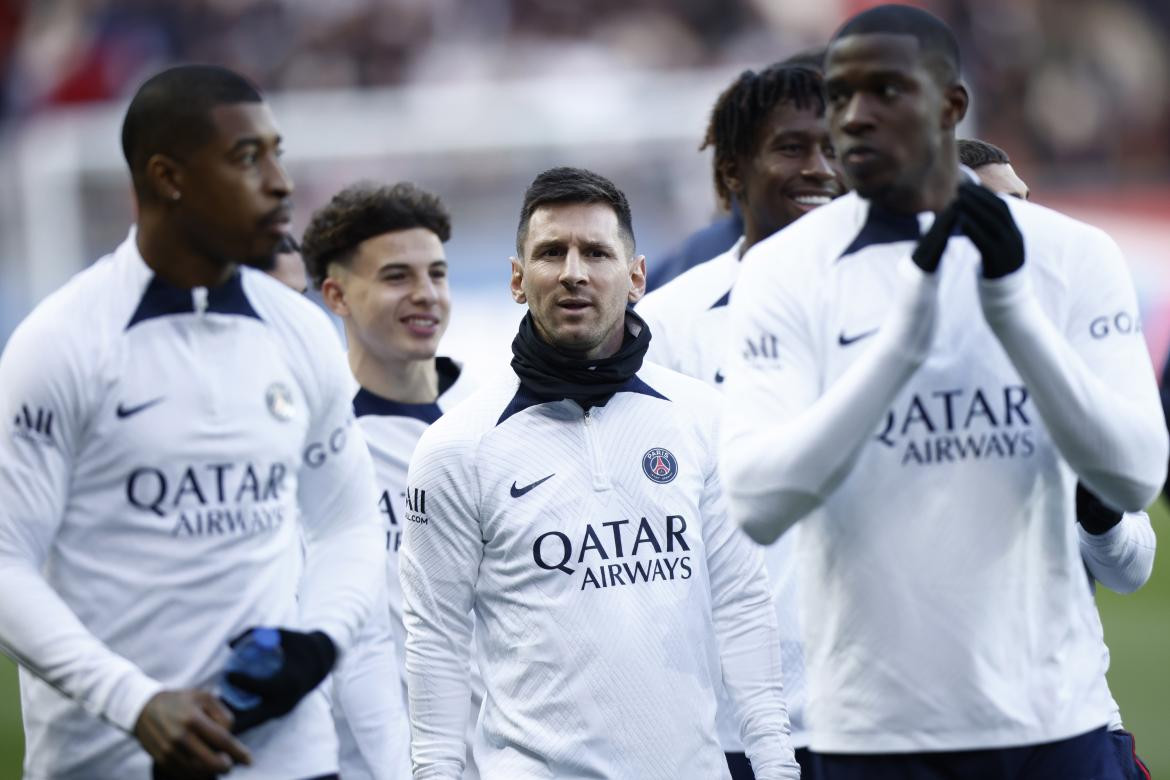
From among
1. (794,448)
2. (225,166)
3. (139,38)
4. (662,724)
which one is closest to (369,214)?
(225,166)

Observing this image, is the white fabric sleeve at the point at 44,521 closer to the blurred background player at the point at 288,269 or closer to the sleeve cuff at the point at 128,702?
the sleeve cuff at the point at 128,702

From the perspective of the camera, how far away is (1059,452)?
357 cm

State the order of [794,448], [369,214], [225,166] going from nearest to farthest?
[794,448]
[225,166]
[369,214]

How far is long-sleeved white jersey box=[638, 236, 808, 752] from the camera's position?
5191 mm

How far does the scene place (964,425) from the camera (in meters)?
3.61

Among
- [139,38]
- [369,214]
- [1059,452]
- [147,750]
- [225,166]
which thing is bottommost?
[147,750]

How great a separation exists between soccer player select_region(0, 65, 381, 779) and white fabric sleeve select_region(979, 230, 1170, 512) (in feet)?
5.48

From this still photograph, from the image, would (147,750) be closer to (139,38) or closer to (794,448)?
(794,448)

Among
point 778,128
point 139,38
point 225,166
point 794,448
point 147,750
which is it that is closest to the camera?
point 794,448

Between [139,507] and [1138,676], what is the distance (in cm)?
877

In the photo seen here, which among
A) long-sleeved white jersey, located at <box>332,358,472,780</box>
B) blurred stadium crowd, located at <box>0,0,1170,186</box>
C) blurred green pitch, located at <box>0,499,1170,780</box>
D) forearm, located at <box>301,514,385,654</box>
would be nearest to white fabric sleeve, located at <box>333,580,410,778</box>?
long-sleeved white jersey, located at <box>332,358,472,780</box>

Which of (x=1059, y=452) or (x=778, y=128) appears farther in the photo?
(x=778, y=128)

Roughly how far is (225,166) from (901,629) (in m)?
1.77

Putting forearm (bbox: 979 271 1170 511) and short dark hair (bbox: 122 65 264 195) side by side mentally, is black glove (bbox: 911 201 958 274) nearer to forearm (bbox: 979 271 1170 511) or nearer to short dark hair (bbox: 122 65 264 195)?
forearm (bbox: 979 271 1170 511)
